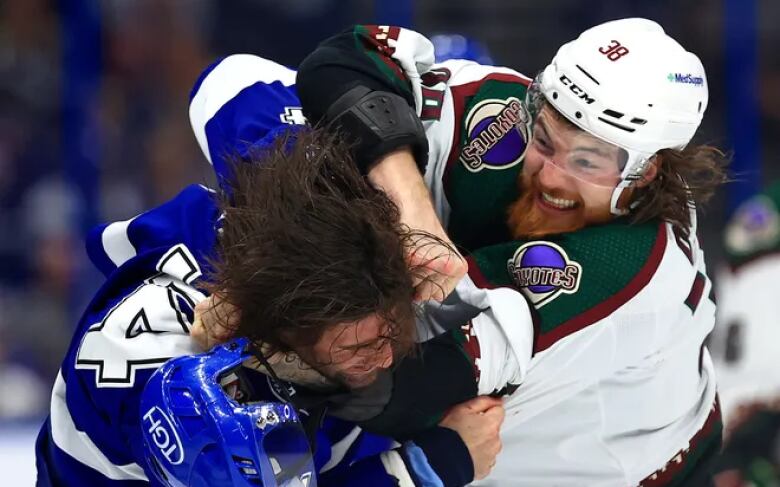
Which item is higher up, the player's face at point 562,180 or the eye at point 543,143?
the eye at point 543,143

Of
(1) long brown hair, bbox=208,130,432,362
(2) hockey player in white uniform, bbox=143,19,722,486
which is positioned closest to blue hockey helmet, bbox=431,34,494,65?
(2) hockey player in white uniform, bbox=143,19,722,486

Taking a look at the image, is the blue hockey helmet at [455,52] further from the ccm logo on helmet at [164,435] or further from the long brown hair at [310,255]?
the ccm logo on helmet at [164,435]

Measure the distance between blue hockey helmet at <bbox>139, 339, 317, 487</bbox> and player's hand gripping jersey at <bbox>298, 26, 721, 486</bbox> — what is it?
0.25m

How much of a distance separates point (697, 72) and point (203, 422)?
1160 millimetres

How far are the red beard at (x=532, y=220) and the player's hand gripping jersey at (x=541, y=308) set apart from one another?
31 mm

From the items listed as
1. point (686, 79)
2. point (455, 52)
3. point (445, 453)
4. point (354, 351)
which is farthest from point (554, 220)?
point (455, 52)

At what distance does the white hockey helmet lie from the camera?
7.38 ft

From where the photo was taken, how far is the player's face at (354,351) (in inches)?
75.9

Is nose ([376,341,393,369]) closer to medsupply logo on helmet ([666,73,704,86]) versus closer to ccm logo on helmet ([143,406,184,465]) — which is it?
ccm logo on helmet ([143,406,184,465])

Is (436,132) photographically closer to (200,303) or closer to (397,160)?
(397,160)

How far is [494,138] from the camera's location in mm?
2455

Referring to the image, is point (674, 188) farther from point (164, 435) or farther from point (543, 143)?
point (164, 435)

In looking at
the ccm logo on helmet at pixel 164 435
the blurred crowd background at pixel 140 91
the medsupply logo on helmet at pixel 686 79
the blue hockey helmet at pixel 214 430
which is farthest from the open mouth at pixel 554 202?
the blurred crowd background at pixel 140 91

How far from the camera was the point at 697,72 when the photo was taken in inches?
91.1
